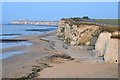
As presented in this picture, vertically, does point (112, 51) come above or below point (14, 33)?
below

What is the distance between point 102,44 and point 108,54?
550 centimetres

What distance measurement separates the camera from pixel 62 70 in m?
17.9

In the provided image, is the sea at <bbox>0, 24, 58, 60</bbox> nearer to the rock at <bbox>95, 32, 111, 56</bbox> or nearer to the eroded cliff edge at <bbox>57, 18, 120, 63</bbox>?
the eroded cliff edge at <bbox>57, 18, 120, 63</bbox>

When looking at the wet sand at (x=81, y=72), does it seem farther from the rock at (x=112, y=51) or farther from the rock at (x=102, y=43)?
the rock at (x=102, y=43)

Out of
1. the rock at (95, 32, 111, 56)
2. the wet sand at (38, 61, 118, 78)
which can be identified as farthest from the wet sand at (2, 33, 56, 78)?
the rock at (95, 32, 111, 56)

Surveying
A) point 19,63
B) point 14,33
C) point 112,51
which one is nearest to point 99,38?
point 112,51

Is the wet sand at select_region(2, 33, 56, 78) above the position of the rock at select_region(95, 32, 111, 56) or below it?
below

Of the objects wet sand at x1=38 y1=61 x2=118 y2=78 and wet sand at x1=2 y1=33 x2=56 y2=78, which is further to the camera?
wet sand at x1=2 y1=33 x2=56 y2=78

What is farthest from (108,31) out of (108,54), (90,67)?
(90,67)

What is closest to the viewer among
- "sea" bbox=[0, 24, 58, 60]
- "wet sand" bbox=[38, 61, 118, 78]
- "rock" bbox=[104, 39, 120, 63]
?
"wet sand" bbox=[38, 61, 118, 78]

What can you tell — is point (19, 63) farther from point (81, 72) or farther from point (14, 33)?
point (14, 33)

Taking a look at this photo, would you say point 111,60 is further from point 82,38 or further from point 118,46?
point 82,38

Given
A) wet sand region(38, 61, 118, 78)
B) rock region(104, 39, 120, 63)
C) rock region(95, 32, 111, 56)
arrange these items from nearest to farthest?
1. wet sand region(38, 61, 118, 78)
2. rock region(104, 39, 120, 63)
3. rock region(95, 32, 111, 56)

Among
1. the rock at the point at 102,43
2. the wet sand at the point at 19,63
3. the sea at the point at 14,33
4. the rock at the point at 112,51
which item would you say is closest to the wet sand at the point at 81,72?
the rock at the point at 112,51
